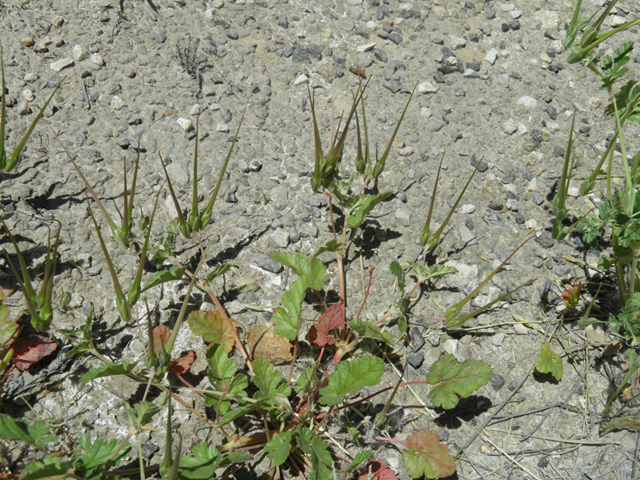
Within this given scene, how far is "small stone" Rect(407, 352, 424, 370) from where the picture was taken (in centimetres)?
229

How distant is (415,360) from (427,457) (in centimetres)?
44

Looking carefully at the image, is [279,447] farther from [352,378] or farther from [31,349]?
[31,349]

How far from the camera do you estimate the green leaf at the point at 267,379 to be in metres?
1.94

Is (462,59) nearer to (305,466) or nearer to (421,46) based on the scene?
(421,46)

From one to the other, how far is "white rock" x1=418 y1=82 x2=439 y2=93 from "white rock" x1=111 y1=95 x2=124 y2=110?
1589 mm

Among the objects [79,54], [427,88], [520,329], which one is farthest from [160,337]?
[427,88]

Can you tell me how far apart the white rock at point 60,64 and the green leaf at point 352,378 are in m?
2.13

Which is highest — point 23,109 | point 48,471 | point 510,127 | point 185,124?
point 23,109

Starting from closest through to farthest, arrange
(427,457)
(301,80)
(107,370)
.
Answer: (107,370) → (427,457) → (301,80)

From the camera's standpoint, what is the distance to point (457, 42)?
321 centimetres

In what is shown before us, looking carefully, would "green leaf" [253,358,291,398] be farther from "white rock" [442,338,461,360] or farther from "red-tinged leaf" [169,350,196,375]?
"white rock" [442,338,461,360]

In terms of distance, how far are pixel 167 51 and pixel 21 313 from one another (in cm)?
159

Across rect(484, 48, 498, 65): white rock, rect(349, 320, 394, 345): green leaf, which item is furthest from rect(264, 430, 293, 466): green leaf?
rect(484, 48, 498, 65): white rock

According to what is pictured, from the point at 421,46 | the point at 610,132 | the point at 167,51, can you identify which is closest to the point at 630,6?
the point at 610,132
